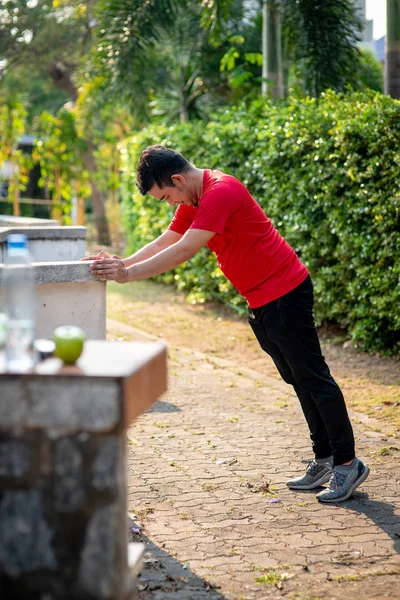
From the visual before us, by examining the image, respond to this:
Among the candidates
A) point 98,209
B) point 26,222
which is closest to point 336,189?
point 26,222

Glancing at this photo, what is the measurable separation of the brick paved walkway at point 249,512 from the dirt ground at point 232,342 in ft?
1.99

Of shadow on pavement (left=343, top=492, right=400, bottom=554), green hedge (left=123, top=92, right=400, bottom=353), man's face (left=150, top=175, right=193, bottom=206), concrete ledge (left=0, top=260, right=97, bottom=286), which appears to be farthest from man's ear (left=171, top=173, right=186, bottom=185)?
green hedge (left=123, top=92, right=400, bottom=353)

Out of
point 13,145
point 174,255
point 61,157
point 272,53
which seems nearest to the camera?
point 174,255

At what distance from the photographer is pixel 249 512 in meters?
4.67

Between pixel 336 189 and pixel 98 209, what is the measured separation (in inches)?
552

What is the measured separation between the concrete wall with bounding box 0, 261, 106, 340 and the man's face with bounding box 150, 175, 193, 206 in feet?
2.58

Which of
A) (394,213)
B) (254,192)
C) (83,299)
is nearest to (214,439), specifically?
(83,299)

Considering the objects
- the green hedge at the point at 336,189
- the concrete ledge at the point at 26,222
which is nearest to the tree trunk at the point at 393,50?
the green hedge at the point at 336,189

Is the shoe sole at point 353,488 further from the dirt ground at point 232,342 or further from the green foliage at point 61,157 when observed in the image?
the green foliage at point 61,157

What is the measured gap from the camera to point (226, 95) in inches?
688

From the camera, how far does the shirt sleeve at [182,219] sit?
15.7 ft

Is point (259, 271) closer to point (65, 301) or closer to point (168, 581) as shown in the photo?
point (65, 301)

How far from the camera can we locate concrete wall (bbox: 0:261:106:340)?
4.93m

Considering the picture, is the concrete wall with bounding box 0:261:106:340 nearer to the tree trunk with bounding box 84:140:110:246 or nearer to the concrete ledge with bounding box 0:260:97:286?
the concrete ledge with bounding box 0:260:97:286
